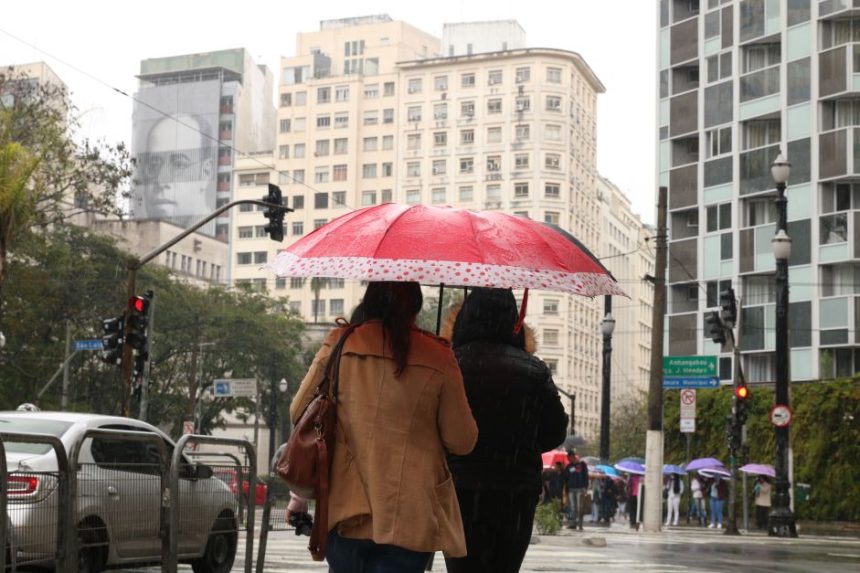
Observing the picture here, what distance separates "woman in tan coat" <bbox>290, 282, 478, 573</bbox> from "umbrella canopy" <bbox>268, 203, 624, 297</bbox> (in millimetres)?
430

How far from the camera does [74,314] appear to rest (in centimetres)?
6162

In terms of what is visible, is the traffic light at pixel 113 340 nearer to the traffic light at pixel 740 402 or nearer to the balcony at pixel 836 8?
the traffic light at pixel 740 402

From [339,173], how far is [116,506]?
12428 cm

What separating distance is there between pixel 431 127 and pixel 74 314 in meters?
71.2

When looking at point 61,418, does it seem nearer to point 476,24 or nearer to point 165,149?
point 476,24

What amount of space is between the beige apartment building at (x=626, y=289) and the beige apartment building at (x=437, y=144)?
513 centimetres

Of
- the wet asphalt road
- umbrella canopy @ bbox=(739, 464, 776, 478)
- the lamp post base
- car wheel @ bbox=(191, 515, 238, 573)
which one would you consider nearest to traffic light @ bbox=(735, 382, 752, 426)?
the lamp post base

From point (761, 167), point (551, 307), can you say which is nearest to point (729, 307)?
point (761, 167)

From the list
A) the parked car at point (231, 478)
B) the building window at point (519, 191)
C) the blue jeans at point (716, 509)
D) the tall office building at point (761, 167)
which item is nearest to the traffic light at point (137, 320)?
the parked car at point (231, 478)

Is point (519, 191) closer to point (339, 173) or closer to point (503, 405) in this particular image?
point (339, 173)

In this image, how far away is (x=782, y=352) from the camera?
102ft

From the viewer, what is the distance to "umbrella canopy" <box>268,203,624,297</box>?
5977 millimetres

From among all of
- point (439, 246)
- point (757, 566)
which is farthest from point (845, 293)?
point (439, 246)

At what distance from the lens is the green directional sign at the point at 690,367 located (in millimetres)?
33781
